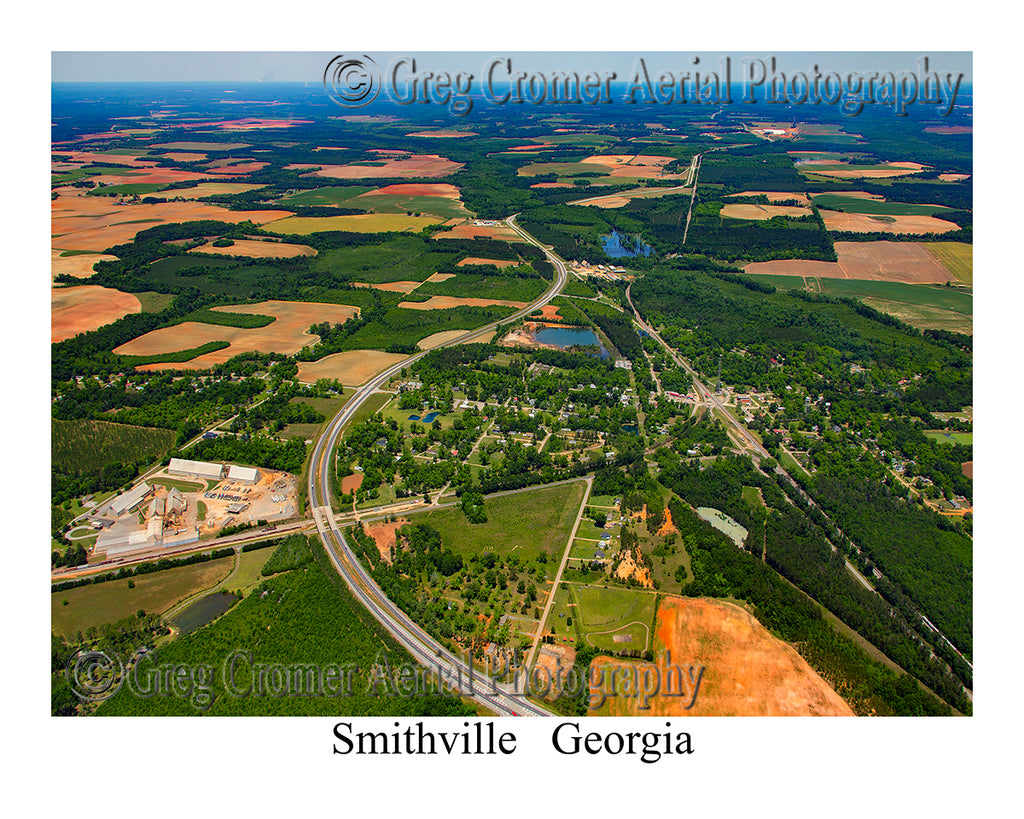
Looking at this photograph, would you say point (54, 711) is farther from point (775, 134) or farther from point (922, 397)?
point (775, 134)

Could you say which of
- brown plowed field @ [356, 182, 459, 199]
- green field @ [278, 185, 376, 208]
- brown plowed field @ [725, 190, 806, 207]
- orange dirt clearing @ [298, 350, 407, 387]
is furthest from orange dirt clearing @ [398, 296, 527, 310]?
brown plowed field @ [725, 190, 806, 207]

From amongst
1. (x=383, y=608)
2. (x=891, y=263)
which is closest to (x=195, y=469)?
(x=383, y=608)

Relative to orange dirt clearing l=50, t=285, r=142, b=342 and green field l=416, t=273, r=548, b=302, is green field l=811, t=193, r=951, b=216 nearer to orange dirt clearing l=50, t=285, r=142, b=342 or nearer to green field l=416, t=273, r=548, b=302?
green field l=416, t=273, r=548, b=302

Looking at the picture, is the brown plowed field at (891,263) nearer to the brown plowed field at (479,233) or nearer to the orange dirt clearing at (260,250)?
the brown plowed field at (479,233)

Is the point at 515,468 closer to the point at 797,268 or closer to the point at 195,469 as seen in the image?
the point at 195,469

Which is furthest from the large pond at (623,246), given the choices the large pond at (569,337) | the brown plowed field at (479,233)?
the large pond at (569,337)
